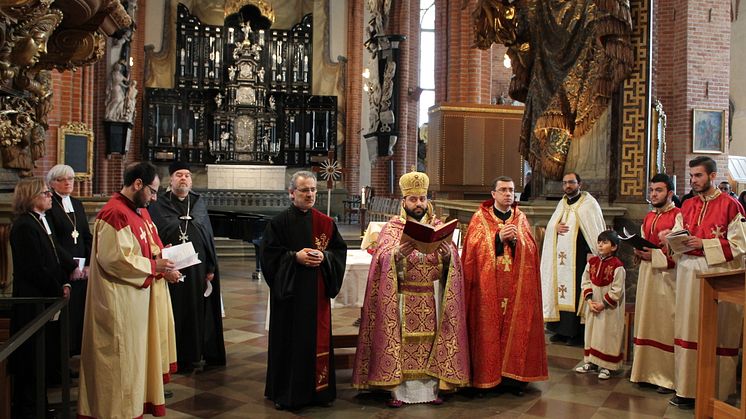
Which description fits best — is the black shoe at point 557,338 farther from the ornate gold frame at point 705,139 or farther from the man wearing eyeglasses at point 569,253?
the ornate gold frame at point 705,139

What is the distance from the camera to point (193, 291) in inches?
230

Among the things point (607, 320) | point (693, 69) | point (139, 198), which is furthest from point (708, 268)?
point (693, 69)

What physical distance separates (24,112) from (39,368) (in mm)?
4430

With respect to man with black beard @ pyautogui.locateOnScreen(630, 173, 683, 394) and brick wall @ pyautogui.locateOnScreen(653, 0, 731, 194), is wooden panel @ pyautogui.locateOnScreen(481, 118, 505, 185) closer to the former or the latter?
brick wall @ pyautogui.locateOnScreen(653, 0, 731, 194)

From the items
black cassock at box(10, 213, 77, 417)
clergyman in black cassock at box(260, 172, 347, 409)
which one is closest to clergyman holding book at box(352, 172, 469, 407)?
clergyman in black cassock at box(260, 172, 347, 409)

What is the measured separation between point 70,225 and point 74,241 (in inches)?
5.3

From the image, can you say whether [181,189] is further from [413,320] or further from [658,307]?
[658,307]

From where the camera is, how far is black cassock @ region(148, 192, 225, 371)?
5801 millimetres

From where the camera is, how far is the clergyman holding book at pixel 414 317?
16.4 feet

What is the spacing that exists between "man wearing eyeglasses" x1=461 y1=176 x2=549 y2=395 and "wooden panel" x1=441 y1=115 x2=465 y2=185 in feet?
24.7

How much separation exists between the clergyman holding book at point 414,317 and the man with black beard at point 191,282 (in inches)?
64.0

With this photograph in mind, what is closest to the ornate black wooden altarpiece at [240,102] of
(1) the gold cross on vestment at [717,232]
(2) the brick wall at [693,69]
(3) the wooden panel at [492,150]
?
(3) the wooden panel at [492,150]

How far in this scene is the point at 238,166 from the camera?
21984 millimetres

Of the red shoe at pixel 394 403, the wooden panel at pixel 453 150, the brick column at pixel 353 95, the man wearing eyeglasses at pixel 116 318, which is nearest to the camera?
the man wearing eyeglasses at pixel 116 318
